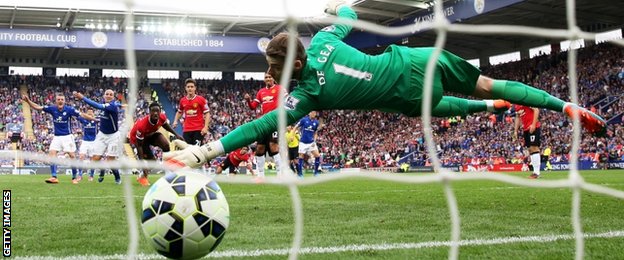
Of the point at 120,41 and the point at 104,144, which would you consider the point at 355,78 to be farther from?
the point at 120,41

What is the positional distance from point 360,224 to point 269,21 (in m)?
22.7

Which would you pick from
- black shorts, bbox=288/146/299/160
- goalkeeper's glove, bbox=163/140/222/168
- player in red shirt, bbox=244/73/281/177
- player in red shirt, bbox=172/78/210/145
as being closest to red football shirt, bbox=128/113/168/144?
player in red shirt, bbox=172/78/210/145

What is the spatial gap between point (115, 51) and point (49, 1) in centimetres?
586

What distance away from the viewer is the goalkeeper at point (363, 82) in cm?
373

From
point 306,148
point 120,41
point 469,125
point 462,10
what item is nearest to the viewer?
point 306,148

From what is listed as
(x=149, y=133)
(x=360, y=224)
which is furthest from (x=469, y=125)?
(x=360, y=224)

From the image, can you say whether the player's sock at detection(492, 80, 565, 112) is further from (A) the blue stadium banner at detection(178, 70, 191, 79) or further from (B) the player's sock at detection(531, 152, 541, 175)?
(A) the blue stadium banner at detection(178, 70, 191, 79)

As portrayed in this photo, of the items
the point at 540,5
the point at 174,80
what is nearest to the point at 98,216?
the point at 540,5

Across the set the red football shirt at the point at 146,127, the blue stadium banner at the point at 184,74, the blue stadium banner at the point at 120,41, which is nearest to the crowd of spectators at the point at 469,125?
the blue stadium banner at the point at 184,74

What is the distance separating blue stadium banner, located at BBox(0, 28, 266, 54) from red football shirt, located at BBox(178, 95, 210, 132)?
60.7 feet

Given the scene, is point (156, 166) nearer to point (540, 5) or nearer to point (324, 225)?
point (324, 225)

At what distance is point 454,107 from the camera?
15.7 feet

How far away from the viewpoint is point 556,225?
4219 mm

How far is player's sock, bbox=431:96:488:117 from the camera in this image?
15.6 feet
